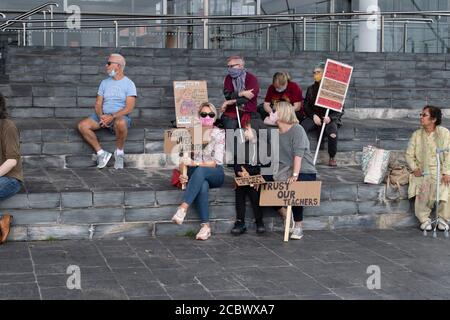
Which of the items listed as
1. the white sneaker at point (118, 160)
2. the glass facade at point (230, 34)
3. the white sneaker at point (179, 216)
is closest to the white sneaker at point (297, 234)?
the white sneaker at point (179, 216)

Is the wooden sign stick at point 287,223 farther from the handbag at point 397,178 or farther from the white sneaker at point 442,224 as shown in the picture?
the white sneaker at point 442,224

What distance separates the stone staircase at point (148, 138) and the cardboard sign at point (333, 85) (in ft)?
3.03

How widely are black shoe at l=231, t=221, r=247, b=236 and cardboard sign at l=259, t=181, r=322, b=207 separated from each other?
0.33m

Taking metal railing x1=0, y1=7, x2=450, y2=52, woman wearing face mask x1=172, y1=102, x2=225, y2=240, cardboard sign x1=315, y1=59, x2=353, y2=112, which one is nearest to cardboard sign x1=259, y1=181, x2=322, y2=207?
woman wearing face mask x1=172, y1=102, x2=225, y2=240

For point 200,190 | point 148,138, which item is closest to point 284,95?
point 148,138

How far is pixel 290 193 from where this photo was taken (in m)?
8.05

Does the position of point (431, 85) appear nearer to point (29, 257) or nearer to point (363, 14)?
point (363, 14)

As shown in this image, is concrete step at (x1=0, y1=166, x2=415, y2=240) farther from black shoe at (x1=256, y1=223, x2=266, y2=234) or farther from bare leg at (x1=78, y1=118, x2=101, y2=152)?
bare leg at (x1=78, y1=118, x2=101, y2=152)

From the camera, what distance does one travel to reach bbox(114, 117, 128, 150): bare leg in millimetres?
9492

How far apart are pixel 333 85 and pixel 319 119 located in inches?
27.3

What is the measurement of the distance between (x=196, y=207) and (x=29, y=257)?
1.97 metres

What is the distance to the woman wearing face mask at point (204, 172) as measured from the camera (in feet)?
26.1

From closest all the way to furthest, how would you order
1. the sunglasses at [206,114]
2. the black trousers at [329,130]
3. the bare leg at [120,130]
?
the sunglasses at [206,114], the bare leg at [120,130], the black trousers at [329,130]

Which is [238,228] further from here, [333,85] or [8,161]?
[333,85]
